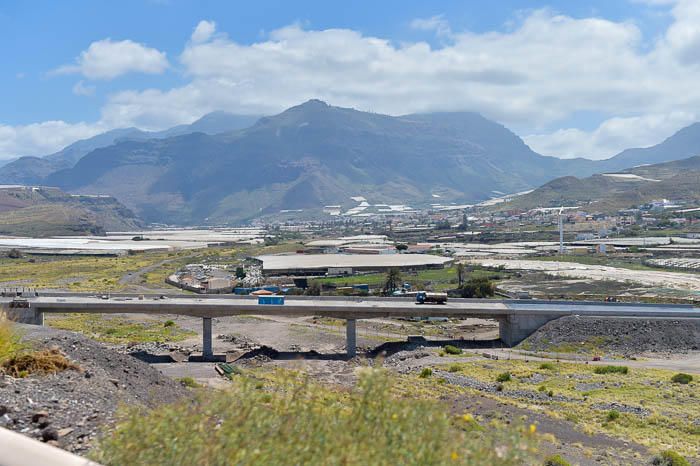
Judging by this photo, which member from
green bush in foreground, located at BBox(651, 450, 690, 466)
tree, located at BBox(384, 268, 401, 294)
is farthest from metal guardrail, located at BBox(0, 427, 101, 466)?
tree, located at BBox(384, 268, 401, 294)

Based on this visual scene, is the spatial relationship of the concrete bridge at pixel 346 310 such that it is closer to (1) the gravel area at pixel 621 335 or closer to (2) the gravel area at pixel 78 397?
(1) the gravel area at pixel 621 335

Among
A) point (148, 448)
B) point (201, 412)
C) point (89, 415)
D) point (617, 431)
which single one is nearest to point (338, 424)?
point (201, 412)

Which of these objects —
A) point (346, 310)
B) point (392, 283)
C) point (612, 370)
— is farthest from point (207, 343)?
point (392, 283)

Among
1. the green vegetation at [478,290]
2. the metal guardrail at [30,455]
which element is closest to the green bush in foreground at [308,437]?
the metal guardrail at [30,455]

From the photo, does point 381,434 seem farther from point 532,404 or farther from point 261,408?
point 532,404

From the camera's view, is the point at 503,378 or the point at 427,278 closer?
the point at 503,378

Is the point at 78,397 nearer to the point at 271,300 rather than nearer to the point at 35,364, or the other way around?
the point at 35,364

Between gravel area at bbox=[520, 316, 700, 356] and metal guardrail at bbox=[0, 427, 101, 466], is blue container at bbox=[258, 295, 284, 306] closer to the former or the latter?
gravel area at bbox=[520, 316, 700, 356]
